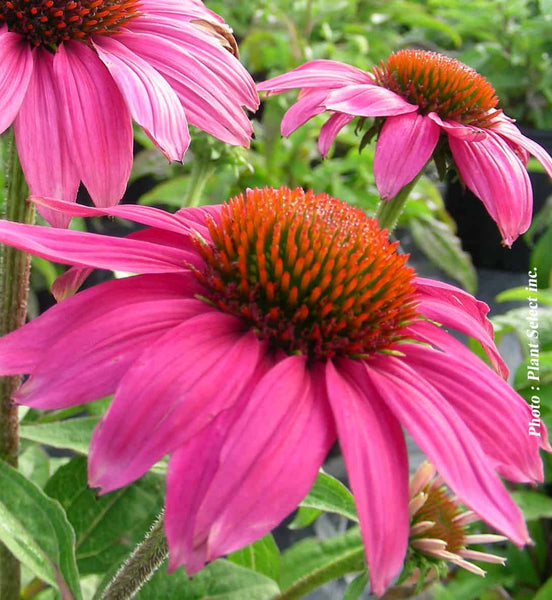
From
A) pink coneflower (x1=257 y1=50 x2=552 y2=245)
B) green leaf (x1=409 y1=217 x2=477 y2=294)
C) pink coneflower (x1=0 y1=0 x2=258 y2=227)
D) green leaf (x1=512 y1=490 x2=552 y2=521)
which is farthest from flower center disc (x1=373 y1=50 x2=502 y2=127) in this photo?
green leaf (x1=409 y1=217 x2=477 y2=294)

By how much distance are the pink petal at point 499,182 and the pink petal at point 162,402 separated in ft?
0.83

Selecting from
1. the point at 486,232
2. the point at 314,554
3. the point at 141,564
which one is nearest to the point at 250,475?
the point at 141,564

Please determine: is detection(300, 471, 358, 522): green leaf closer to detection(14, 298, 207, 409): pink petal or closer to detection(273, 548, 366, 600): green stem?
detection(273, 548, 366, 600): green stem

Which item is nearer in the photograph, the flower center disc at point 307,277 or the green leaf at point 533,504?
the flower center disc at point 307,277

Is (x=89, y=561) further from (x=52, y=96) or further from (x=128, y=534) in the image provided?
(x=52, y=96)

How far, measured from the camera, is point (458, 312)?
400 millimetres

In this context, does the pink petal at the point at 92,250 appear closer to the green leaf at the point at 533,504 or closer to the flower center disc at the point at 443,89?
the flower center disc at the point at 443,89

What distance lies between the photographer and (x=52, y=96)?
40cm

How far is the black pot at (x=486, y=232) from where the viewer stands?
74.1 inches

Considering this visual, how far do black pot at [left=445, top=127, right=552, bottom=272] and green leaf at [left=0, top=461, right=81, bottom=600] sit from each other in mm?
1558

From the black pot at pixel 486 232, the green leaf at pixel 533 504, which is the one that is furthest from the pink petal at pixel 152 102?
the black pot at pixel 486 232

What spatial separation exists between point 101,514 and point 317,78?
1.28 ft

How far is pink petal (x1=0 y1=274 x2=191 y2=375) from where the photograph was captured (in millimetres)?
310

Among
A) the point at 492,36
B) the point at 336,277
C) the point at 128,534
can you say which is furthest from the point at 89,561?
the point at 492,36
